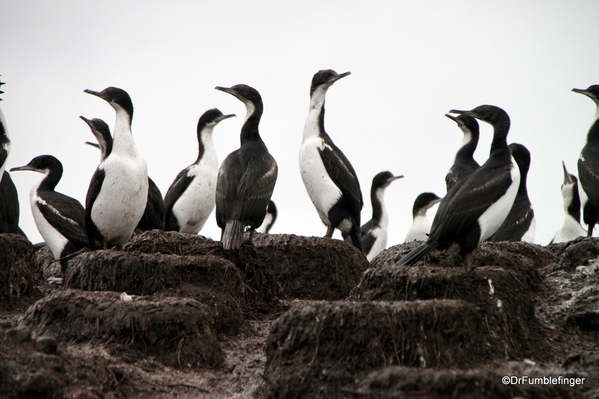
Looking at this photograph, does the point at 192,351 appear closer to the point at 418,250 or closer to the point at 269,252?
the point at 418,250

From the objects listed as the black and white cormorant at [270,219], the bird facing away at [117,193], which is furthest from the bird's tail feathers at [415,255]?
the black and white cormorant at [270,219]

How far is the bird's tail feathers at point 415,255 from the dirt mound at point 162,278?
2.06 metres

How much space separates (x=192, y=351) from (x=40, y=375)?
72.3 inches

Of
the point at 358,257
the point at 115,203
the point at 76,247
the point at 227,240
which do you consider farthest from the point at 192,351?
the point at 76,247

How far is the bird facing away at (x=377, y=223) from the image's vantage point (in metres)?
18.0

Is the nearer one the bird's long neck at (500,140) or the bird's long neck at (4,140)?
the bird's long neck at (500,140)

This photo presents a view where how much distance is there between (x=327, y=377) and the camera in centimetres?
604

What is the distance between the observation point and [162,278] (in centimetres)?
848

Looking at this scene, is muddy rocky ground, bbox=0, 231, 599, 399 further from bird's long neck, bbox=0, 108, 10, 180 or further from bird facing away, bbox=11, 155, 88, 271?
bird's long neck, bbox=0, 108, 10, 180

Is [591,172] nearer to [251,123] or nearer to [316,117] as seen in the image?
[316,117]

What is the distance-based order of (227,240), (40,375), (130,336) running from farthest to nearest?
(227,240)
(130,336)
(40,375)

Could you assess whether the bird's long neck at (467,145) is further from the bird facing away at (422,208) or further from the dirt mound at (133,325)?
the dirt mound at (133,325)

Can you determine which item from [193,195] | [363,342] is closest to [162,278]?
[363,342]

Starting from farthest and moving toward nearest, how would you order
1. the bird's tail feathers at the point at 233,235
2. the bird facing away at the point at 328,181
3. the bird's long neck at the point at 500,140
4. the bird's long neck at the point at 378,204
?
the bird's long neck at the point at 378,204, the bird facing away at the point at 328,181, the bird's tail feathers at the point at 233,235, the bird's long neck at the point at 500,140
